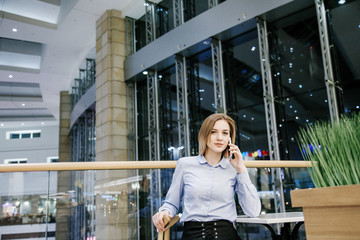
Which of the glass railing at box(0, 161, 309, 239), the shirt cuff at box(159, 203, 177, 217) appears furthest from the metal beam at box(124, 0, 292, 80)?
the shirt cuff at box(159, 203, 177, 217)

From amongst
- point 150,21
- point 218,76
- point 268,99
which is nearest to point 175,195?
point 268,99

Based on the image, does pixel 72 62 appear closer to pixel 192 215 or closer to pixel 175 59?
pixel 175 59

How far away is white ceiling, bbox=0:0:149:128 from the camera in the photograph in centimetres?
1031

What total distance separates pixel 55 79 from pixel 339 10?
42.7 feet

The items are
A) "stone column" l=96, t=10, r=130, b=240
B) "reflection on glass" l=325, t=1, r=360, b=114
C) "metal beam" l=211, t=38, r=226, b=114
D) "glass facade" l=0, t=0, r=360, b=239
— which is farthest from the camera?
"stone column" l=96, t=10, r=130, b=240

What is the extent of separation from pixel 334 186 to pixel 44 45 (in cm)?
1359

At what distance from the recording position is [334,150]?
0.93 meters

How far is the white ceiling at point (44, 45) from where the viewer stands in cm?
1031

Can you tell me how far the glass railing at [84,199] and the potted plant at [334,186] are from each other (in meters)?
1.86

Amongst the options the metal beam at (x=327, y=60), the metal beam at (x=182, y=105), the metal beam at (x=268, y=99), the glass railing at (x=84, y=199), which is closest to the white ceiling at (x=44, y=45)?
the metal beam at (x=182, y=105)

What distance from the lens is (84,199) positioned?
3.13 m

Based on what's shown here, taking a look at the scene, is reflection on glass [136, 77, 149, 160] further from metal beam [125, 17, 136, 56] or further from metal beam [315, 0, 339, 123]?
metal beam [315, 0, 339, 123]

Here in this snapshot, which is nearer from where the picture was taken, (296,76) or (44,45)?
(296,76)

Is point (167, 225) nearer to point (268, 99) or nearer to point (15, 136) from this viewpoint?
point (268, 99)
